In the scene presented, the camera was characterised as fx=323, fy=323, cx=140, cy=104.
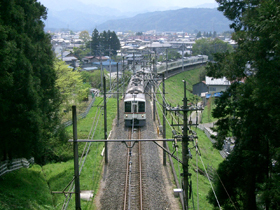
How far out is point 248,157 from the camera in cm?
1027

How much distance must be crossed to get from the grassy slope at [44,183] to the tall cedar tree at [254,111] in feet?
17.2

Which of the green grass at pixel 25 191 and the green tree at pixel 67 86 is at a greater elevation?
the green tree at pixel 67 86

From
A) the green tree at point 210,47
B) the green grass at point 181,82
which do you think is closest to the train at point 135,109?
the green grass at point 181,82

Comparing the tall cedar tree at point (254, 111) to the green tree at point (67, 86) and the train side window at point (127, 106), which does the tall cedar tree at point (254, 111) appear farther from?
the green tree at point (67, 86)

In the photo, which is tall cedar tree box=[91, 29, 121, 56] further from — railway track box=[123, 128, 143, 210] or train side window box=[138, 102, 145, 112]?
railway track box=[123, 128, 143, 210]

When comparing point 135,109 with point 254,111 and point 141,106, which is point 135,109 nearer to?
point 141,106

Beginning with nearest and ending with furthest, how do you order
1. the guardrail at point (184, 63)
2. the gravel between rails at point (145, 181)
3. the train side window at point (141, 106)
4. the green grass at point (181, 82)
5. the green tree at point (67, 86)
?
the gravel between rails at point (145, 181)
the train side window at point (141, 106)
the green tree at point (67, 86)
the green grass at point (181, 82)
the guardrail at point (184, 63)

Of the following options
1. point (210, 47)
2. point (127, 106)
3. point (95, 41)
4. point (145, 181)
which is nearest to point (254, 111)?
point (145, 181)

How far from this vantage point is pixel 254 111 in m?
9.45

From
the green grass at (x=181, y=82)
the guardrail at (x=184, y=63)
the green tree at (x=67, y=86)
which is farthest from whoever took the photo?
the guardrail at (x=184, y=63)

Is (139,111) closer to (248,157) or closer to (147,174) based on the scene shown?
(147,174)

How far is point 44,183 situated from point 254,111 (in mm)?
8473

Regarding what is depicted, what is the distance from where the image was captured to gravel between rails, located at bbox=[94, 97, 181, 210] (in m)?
11.1

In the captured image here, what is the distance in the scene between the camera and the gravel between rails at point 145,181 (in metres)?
11.1
